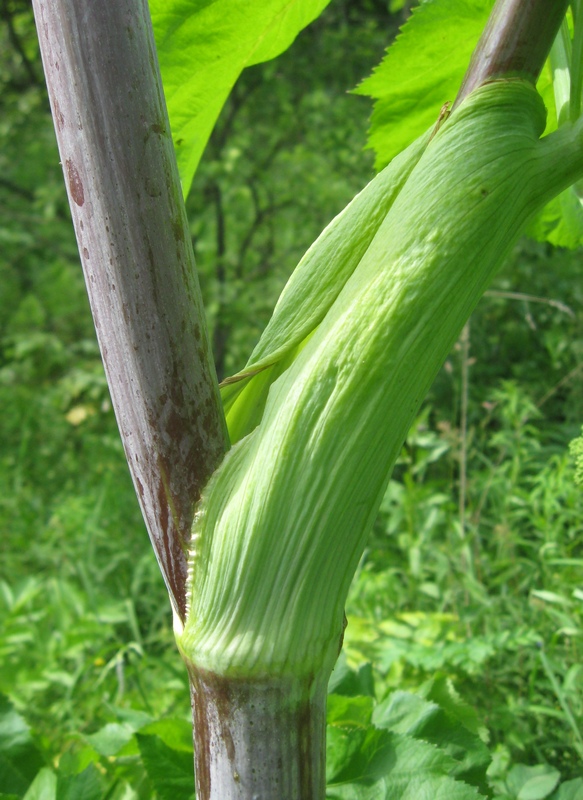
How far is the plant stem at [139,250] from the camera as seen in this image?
2.06 ft

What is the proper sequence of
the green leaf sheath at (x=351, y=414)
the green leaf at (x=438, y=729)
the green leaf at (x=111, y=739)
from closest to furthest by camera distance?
the green leaf sheath at (x=351, y=414)
the green leaf at (x=438, y=729)
the green leaf at (x=111, y=739)

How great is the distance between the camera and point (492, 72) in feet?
2.13

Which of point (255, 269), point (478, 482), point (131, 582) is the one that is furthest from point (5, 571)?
point (255, 269)

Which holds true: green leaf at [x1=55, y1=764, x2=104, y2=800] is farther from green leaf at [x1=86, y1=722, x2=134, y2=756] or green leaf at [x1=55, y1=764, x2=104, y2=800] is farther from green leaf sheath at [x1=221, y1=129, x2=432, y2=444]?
green leaf sheath at [x1=221, y1=129, x2=432, y2=444]

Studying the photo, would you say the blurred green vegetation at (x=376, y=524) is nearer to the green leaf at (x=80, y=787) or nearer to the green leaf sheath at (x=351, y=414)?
the green leaf at (x=80, y=787)

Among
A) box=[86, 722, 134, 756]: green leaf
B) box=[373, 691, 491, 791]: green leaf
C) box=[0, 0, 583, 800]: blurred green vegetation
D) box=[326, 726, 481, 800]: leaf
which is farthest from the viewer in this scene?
box=[0, 0, 583, 800]: blurred green vegetation

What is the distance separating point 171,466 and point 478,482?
249 cm

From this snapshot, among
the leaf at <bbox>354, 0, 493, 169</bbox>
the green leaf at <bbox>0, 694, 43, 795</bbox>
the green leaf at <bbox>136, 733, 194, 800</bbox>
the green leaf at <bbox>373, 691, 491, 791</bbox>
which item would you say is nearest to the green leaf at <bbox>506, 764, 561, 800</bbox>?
the green leaf at <bbox>373, 691, 491, 791</bbox>

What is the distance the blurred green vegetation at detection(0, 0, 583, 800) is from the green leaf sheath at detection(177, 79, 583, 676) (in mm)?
475

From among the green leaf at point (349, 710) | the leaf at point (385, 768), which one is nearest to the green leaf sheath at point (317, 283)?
the leaf at point (385, 768)

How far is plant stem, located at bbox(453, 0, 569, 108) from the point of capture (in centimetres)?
63

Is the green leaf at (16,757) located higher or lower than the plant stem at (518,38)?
lower

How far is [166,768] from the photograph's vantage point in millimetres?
975

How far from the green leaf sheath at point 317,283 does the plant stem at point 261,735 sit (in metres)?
0.23
